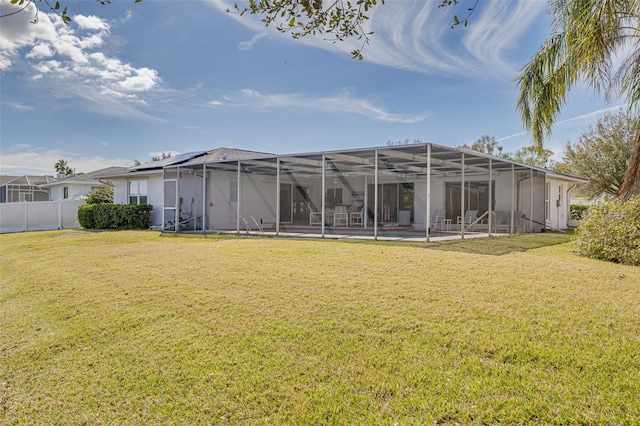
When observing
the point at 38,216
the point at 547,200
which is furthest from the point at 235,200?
the point at 547,200

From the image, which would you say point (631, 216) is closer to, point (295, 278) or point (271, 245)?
point (295, 278)

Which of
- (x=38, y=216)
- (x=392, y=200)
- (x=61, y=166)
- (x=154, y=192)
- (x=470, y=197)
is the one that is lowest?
(x=38, y=216)

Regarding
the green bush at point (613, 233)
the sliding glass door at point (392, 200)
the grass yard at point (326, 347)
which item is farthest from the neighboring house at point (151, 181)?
the green bush at point (613, 233)

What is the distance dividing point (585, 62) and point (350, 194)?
13815mm

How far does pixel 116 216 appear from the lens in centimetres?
1855

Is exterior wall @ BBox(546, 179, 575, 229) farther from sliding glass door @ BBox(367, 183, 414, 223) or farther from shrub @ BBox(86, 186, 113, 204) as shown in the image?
shrub @ BBox(86, 186, 113, 204)

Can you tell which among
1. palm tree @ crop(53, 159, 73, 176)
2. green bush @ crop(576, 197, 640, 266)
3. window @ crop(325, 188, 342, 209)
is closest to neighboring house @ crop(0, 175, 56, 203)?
palm tree @ crop(53, 159, 73, 176)

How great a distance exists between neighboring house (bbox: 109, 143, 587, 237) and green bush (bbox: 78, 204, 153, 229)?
713 millimetres

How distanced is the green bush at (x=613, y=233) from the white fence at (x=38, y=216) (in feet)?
69.6

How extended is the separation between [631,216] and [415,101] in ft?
45.1

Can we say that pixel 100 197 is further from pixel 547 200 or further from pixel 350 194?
pixel 547 200

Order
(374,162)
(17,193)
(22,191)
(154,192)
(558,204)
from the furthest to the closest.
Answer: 1. (17,193)
2. (22,191)
3. (558,204)
4. (154,192)
5. (374,162)

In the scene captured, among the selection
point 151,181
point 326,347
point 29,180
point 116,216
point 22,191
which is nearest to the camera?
point 326,347

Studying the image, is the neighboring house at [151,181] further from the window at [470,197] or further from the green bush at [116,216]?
the window at [470,197]
